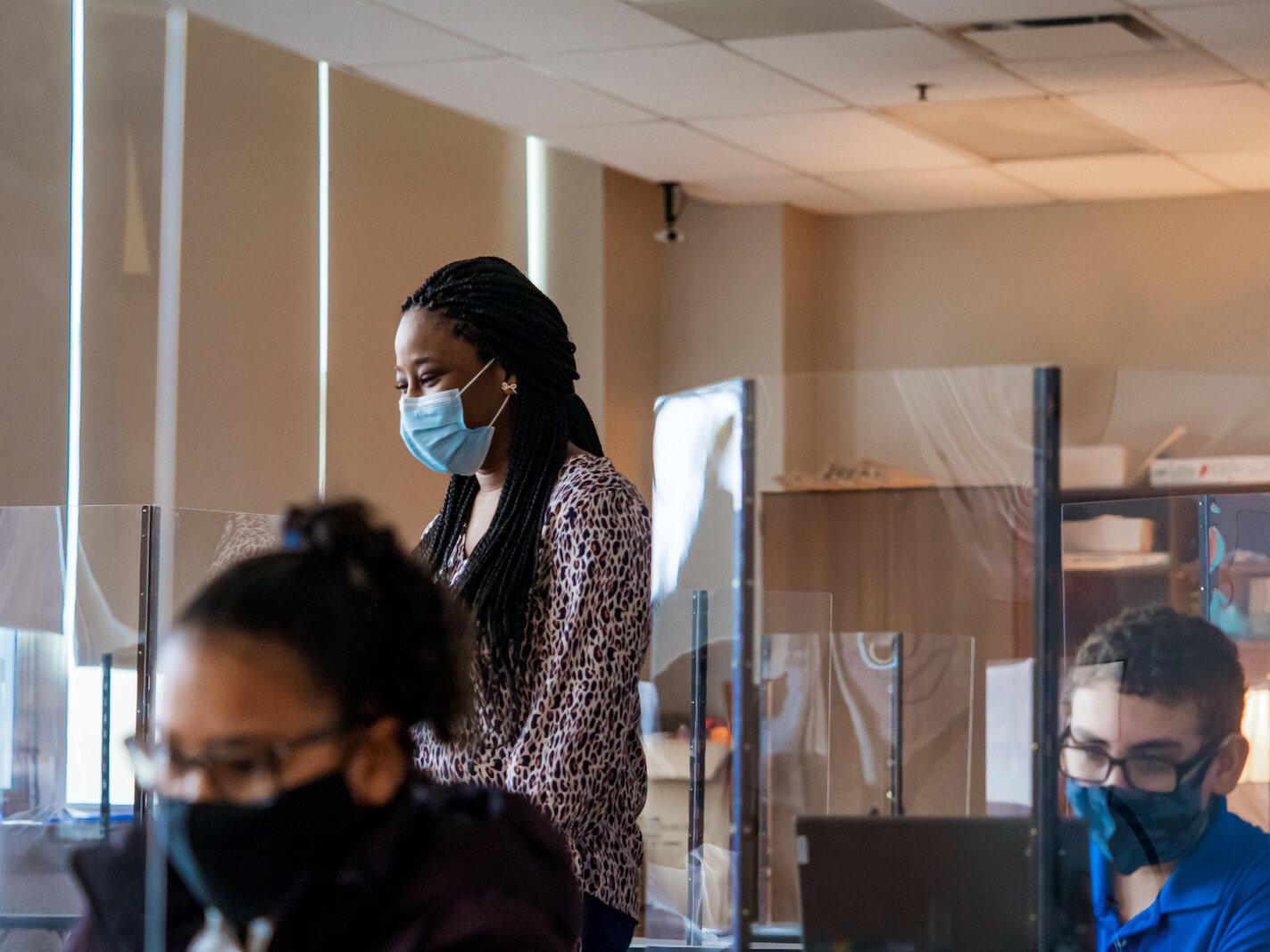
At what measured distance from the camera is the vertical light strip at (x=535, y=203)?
570 centimetres

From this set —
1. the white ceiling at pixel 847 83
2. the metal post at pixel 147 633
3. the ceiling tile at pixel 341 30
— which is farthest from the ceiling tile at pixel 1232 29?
the metal post at pixel 147 633

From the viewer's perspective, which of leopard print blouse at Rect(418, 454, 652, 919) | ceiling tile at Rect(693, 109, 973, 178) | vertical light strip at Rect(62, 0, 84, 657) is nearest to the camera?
leopard print blouse at Rect(418, 454, 652, 919)

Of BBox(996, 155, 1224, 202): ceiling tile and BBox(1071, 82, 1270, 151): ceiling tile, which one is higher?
BBox(1071, 82, 1270, 151): ceiling tile

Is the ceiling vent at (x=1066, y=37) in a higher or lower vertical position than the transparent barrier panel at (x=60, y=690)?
higher

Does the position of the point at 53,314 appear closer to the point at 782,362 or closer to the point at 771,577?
the point at 771,577

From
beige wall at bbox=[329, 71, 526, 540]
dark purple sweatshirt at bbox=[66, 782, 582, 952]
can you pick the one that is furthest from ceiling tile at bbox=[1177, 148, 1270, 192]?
dark purple sweatshirt at bbox=[66, 782, 582, 952]

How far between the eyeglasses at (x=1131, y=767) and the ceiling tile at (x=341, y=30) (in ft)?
9.67

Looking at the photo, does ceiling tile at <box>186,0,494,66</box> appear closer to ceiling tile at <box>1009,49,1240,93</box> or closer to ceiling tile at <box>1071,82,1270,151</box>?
ceiling tile at <box>1009,49,1240,93</box>

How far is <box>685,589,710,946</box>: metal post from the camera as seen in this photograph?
197 cm

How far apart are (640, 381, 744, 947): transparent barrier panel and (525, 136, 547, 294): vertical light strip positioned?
3.55 m

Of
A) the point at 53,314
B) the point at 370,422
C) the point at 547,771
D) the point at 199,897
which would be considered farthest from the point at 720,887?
the point at 370,422

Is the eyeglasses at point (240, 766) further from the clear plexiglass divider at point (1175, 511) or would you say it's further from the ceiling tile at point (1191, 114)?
the ceiling tile at point (1191, 114)

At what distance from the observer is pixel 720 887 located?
6.00ft

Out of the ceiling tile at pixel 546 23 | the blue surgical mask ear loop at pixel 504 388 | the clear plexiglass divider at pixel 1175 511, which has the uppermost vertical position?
the ceiling tile at pixel 546 23
